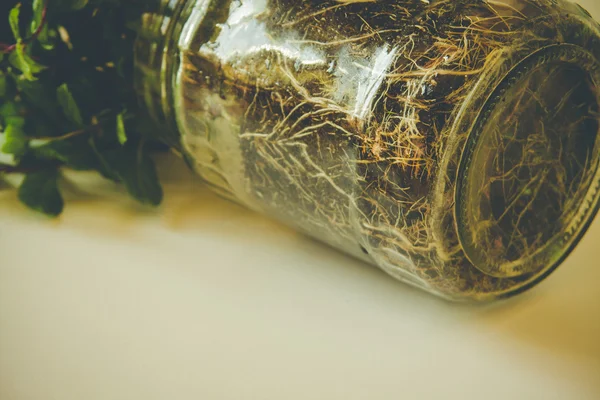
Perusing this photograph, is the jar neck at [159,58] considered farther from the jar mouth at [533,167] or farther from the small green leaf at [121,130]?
the jar mouth at [533,167]

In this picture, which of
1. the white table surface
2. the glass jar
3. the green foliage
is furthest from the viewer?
the green foliage

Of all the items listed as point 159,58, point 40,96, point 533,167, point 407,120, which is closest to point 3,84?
point 40,96

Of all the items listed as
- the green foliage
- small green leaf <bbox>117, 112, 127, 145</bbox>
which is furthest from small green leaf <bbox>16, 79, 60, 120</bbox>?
small green leaf <bbox>117, 112, 127, 145</bbox>

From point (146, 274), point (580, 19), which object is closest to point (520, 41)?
point (580, 19)

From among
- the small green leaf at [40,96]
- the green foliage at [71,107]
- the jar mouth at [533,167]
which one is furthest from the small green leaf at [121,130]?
the jar mouth at [533,167]

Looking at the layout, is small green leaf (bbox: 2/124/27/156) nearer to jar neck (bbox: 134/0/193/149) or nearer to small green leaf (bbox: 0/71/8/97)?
small green leaf (bbox: 0/71/8/97)

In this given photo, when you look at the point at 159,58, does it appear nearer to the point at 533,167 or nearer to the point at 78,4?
the point at 78,4

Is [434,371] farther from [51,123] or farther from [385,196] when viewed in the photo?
[51,123]
